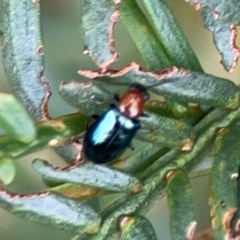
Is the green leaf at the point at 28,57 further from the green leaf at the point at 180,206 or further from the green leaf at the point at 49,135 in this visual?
the green leaf at the point at 180,206

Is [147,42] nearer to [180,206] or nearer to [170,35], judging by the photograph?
[170,35]

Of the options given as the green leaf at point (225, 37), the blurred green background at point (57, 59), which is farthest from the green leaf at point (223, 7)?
the blurred green background at point (57, 59)

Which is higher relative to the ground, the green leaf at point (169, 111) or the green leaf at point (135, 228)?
the green leaf at point (169, 111)

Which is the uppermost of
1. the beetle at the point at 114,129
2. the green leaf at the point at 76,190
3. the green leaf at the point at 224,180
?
the beetle at the point at 114,129

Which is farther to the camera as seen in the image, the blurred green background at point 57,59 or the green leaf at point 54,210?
the blurred green background at point 57,59

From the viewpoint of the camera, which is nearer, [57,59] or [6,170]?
[6,170]

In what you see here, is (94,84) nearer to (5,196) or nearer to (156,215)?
(5,196)

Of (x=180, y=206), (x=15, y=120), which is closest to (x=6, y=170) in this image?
(x=15, y=120)
